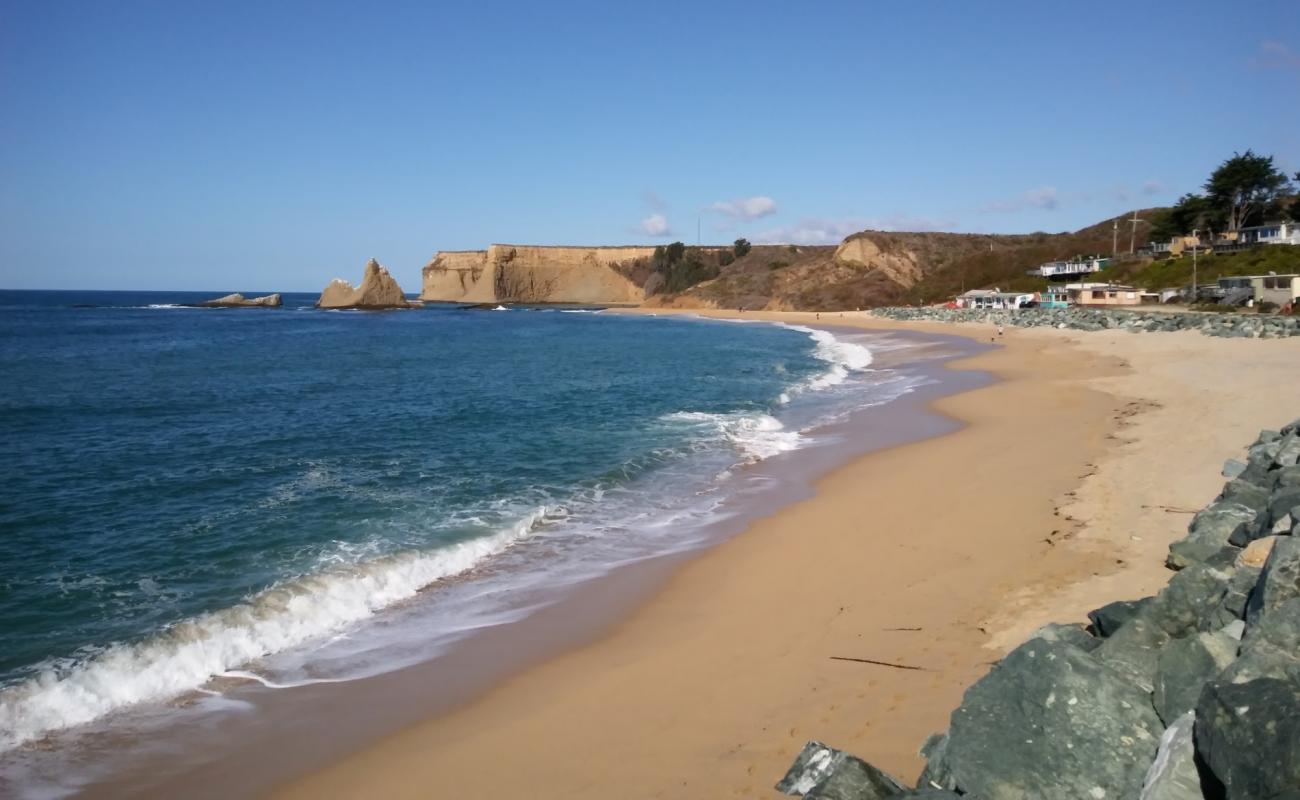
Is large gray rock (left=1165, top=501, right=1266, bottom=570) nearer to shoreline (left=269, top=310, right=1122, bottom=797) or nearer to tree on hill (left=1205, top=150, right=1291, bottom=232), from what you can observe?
shoreline (left=269, top=310, right=1122, bottom=797)

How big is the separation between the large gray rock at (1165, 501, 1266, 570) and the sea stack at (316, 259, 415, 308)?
118 meters

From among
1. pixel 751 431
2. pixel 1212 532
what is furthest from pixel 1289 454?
pixel 751 431

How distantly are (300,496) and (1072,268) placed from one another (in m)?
81.2

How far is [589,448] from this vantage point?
56.1ft

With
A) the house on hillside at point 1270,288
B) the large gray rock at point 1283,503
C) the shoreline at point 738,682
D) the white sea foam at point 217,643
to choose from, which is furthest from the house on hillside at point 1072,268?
the white sea foam at point 217,643

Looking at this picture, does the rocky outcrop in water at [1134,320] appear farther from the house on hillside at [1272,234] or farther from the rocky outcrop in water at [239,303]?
the rocky outcrop in water at [239,303]

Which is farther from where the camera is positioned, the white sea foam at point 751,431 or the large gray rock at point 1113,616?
the white sea foam at point 751,431

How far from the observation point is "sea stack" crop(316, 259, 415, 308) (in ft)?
382

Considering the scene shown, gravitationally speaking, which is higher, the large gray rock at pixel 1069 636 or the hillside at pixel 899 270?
the hillside at pixel 899 270

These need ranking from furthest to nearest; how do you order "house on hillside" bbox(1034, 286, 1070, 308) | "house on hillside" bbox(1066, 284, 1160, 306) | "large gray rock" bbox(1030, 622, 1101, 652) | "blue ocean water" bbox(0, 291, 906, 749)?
"house on hillside" bbox(1034, 286, 1070, 308), "house on hillside" bbox(1066, 284, 1160, 306), "blue ocean water" bbox(0, 291, 906, 749), "large gray rock" bbox(1030, 622, 1101, 652)

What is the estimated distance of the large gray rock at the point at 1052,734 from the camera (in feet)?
12.6

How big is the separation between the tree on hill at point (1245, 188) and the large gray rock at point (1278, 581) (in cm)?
7941

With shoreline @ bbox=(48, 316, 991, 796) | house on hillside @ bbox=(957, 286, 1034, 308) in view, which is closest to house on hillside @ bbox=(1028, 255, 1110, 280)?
house on hillside @ bbox=(957, 286, 1034, 308)

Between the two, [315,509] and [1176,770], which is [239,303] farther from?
[1176,770]
